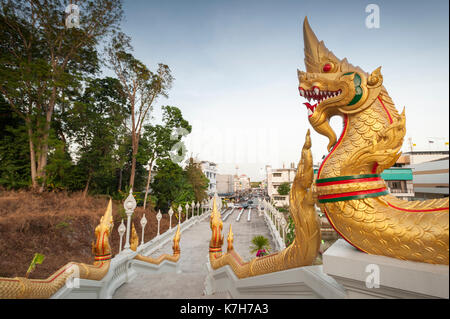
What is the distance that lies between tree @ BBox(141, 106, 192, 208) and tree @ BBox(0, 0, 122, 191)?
18.8 ft

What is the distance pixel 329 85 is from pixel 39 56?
55.1 feet

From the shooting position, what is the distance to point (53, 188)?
1215 centimetres

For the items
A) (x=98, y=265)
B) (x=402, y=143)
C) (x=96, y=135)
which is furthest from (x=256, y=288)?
(x=96, y=135)

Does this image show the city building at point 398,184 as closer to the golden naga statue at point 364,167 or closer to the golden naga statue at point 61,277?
the golden naga statue at point 364,167

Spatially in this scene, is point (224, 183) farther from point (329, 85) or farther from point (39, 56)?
point (329, 85)

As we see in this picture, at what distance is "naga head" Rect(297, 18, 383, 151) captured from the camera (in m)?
1.73

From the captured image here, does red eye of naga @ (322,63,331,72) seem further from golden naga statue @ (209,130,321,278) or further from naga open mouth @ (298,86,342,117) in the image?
golden naga statue @ (209,130,321,278)

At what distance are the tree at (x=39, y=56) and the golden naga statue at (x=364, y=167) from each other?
44.0 ft

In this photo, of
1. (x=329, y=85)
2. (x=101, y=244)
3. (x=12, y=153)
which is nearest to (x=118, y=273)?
(x=101, y=244)

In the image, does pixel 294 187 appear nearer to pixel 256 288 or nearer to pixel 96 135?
pixel 256 288

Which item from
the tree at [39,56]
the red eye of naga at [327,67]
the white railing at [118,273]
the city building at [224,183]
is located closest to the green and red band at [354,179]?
the red eye of naga at [327,67]

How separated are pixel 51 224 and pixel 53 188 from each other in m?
4.34

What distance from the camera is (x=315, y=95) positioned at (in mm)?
1985

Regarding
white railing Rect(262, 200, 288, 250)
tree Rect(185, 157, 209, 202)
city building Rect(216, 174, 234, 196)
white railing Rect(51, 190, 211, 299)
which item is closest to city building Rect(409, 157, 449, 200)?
white railing Rect(51, 190, 211, 299)
